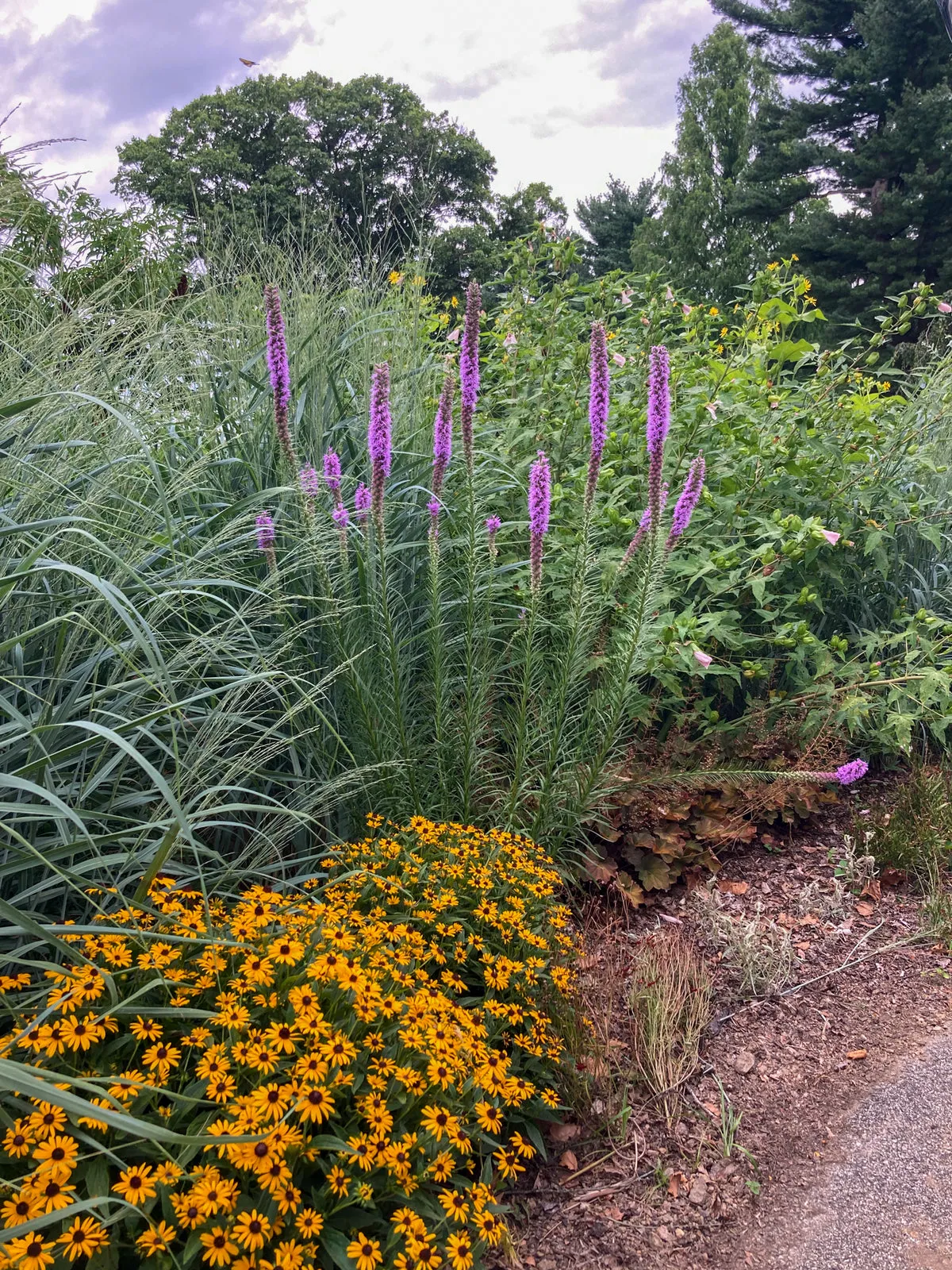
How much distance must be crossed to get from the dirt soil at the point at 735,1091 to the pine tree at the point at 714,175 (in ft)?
79.9

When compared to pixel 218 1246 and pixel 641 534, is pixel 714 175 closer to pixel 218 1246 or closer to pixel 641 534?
pixel 641 534

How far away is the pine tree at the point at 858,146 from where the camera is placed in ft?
69.6

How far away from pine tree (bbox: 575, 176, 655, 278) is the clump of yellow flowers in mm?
36906

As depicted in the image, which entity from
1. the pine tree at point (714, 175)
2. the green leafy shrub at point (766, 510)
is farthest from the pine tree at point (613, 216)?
the green leafy shrub at point (766, 510)

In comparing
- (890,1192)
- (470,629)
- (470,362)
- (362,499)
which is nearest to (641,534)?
(470,629)

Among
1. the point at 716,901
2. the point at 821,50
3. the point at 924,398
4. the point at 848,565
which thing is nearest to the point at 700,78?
the point at 821,50

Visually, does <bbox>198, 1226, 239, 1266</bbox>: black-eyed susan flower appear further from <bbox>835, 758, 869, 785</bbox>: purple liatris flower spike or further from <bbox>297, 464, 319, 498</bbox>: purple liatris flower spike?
<bbox>835, 758, 869, 785</bbox>: purple liatris flower spike

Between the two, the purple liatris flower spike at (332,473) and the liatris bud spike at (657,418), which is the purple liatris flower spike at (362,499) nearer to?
the purple liatris flower spike at (332,473)

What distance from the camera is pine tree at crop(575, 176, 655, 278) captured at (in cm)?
3541

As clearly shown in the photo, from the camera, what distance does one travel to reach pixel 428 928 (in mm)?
2270

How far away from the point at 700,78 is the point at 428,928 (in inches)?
1206

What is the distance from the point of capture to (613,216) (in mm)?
35594

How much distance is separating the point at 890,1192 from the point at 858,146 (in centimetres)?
2697

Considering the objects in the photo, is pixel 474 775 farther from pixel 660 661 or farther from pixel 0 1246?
pixel 0 1246
